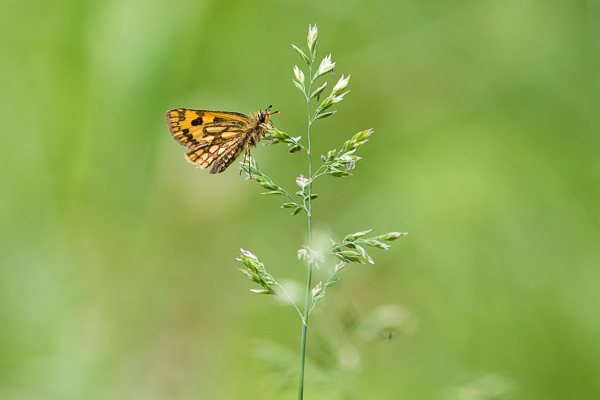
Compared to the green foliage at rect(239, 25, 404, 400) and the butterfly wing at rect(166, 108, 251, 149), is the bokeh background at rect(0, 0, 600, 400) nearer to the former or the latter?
the butterfly wing at rect(166, 108, 251, 149)

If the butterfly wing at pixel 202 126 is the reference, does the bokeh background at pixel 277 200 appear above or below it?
above

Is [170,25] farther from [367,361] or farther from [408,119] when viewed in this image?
[367,361]

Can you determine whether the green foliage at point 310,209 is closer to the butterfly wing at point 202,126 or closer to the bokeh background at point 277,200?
the butterfly wing at point 202,126

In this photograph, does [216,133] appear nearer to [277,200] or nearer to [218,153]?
[218,153]

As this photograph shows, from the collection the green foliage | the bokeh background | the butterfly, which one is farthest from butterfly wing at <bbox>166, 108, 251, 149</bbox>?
the bokeh background

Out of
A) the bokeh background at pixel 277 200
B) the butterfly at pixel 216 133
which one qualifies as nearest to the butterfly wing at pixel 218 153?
the butterfly at pixel 216 133

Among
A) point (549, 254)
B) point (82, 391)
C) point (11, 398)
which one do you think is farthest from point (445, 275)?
point (11, 398)

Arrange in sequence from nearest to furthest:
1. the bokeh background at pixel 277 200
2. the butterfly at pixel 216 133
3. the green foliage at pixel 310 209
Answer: the green foliage at pixel 310 209, the butterfly at pixel 216 133, the bokeh background at pixel 277 200
